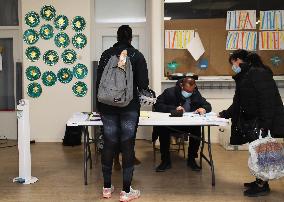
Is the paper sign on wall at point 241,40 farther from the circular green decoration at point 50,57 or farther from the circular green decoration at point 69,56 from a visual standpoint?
the circular green decoration at point 50,57

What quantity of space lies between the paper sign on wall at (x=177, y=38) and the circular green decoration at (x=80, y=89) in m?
1.39

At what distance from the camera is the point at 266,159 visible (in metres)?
2.96

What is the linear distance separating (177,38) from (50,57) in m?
1.94

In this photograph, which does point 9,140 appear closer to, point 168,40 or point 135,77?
point 168,40

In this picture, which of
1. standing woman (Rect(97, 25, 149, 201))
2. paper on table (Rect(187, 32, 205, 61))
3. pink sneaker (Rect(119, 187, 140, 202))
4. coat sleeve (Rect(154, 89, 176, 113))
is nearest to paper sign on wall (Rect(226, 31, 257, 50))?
paper on table (Rect(187, 32, 205, 61))

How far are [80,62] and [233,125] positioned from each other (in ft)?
9.86

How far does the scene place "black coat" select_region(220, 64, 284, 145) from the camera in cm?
293


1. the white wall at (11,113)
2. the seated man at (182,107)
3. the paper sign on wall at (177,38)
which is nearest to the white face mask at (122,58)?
the seated man at (182,107)

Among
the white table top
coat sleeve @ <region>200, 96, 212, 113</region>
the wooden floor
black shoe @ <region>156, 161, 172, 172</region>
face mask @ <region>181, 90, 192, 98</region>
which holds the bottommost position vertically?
the wooden floor

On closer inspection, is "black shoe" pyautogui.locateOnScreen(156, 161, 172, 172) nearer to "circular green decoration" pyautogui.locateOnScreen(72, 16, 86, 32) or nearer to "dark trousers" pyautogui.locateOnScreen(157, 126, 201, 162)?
"dark trousers" pyautogui.locateOnScreen(157, 126, 201, 162)

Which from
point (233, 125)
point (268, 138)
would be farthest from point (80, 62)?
point (268, 138)

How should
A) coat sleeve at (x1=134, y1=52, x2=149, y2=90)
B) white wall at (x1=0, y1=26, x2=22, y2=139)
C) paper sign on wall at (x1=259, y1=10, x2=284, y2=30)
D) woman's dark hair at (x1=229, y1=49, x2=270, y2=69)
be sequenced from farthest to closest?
white wall at (x1=0, y1=26, x2=22, y2=139) → paper sign on wall at (x1=259, y1=10, x2=284, y2=30) → woman's dark hair at (x1=229, y1=49, x2=270, y2=69) → coat sleeve at (x1=134, y1=52, x2=149, y2=90)

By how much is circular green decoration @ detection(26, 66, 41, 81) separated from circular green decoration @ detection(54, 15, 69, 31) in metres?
0.71

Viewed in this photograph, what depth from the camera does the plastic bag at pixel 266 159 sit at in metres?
2.94
